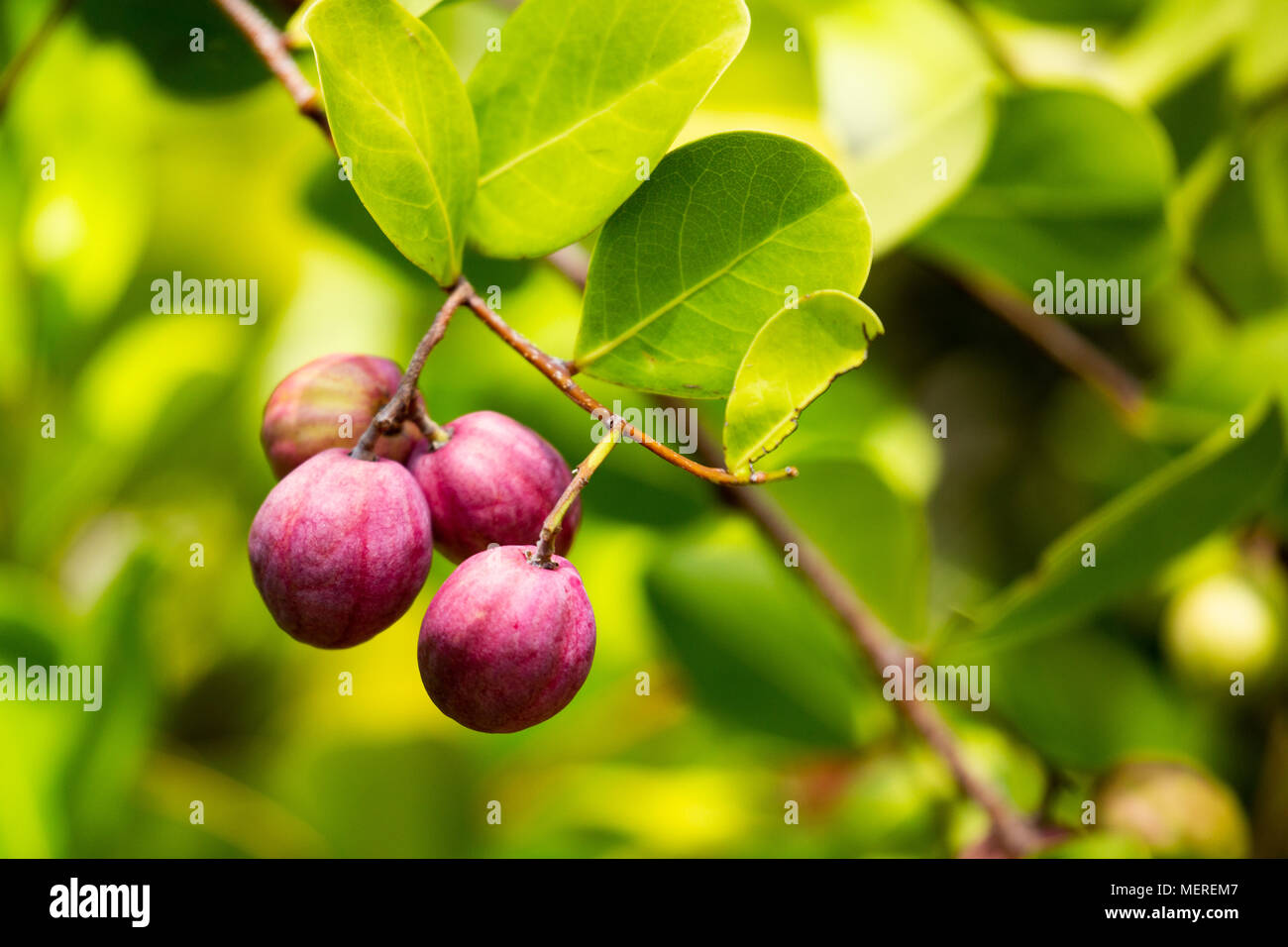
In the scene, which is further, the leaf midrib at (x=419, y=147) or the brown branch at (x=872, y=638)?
the brown branch at (x=872, y=638)

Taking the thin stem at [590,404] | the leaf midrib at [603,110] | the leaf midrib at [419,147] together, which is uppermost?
the leaf midrib at [603,110]

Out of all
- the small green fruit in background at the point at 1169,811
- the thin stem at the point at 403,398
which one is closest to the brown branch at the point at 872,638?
the small green fruit in background at the point at 1169,811

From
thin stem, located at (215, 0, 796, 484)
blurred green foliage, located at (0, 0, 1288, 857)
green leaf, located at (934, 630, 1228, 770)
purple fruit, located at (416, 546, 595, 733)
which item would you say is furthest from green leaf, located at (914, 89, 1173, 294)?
purple fruit, located at (416, 546, 595, 733)

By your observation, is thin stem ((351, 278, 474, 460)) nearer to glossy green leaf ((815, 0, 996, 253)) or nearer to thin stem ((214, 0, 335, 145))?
thin stem ((214, 0, 335, 145))

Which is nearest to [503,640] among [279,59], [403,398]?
[403,398]

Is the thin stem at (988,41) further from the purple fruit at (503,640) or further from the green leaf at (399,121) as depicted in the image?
the purple fruit at (503,640)

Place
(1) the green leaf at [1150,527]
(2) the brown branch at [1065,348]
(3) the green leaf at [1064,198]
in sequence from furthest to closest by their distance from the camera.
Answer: (2) the brown branch at [1065,348], (3) the green leaf at [1064,198], (1) the green leaf at [1150,527]

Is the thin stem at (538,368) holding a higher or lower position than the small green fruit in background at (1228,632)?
higher
